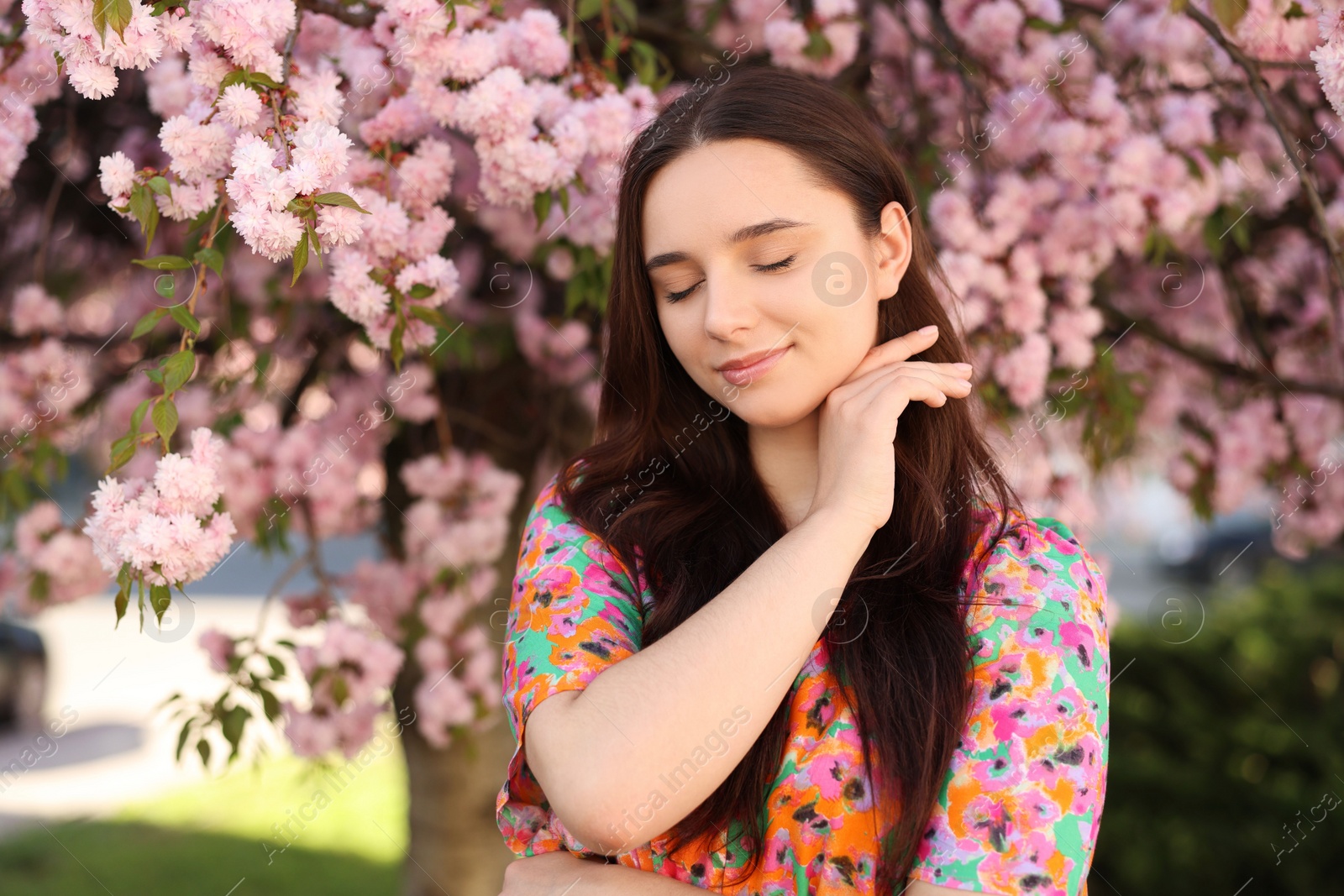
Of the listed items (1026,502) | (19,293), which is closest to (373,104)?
(19,293)

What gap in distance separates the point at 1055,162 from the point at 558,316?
115 cm

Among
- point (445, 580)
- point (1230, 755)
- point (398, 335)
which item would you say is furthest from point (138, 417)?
point (1230, 755)

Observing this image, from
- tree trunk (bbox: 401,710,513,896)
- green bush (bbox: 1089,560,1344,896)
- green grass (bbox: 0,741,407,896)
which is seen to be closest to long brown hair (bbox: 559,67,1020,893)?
tree trunk (bbox: 401,710,513,896)

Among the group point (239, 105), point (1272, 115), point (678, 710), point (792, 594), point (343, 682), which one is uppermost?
point (1272, 115)

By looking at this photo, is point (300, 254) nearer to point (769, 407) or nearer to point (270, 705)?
point (769, 407)

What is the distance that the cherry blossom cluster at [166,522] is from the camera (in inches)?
53.8

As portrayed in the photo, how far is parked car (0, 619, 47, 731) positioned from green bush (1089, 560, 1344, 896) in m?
6.62

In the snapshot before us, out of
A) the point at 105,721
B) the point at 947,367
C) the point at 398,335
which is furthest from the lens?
the point at 105,721

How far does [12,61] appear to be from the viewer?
1678 millimetres

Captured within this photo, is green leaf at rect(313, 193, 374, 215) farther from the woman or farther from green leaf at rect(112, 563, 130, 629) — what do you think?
green leaf at rect(112, 563, 130, 629)

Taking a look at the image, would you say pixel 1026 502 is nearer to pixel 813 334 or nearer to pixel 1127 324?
pixel 1127 324

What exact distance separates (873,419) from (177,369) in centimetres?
87

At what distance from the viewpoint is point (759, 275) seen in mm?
1290

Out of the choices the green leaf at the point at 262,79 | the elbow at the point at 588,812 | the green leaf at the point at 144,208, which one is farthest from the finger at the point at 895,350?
the green leaf at the point at 144,208
